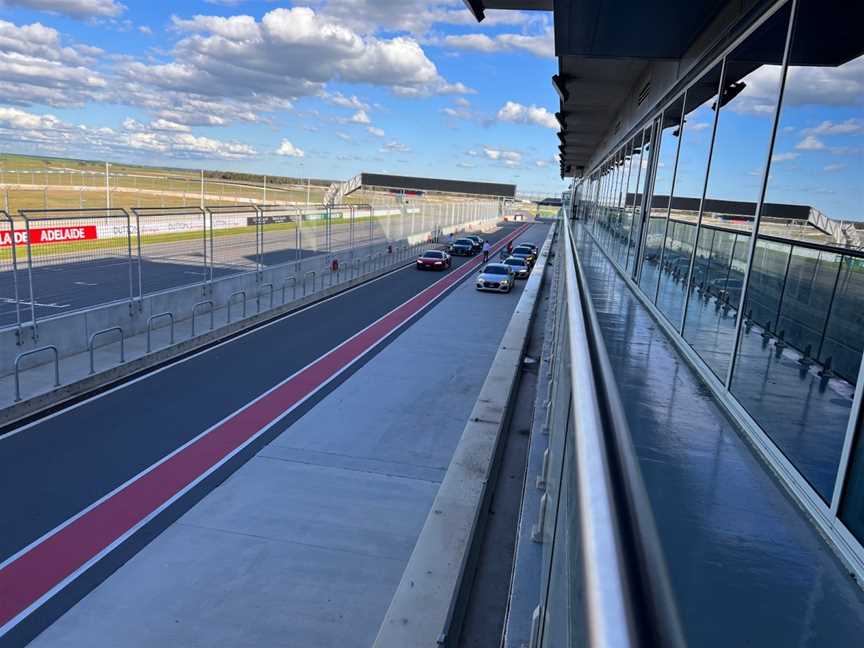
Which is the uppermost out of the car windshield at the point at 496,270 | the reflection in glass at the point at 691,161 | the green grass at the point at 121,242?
the reflection in glass at the point at 691,161

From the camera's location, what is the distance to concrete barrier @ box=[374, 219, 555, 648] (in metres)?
4.11

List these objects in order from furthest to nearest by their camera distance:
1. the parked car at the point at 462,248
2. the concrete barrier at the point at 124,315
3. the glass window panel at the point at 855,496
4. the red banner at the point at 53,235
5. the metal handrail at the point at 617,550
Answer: the parked car at the point at 462,248
the red banner at the point at 53,235
the concrete barrier at the point at 124,315
the glass window panel at the point at 855,496
the metal handrail at the point at 617,550

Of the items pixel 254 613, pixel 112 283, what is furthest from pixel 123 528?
pixel 112 283

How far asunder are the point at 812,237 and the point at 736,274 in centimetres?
634

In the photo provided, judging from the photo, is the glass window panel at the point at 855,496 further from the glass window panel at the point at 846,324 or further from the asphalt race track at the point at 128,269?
the asphalt race track at the point at 128,269

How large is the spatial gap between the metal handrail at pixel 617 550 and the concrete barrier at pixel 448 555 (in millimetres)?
3238

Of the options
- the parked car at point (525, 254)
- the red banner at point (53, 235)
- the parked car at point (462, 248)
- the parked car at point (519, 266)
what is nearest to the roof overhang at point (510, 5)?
the red banner at point (53, 235)

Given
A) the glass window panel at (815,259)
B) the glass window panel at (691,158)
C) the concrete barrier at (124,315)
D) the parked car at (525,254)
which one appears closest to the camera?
the glass window panel at (815,259)

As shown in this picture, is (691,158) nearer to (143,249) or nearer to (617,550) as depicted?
(617,550)

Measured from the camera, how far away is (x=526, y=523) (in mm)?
4148

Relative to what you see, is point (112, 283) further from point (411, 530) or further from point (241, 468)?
point (411, 530)

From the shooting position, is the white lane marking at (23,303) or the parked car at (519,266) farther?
the parked car at (519,266)

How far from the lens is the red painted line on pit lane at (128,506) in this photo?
21.4ft

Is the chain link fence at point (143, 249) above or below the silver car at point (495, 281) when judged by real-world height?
above
